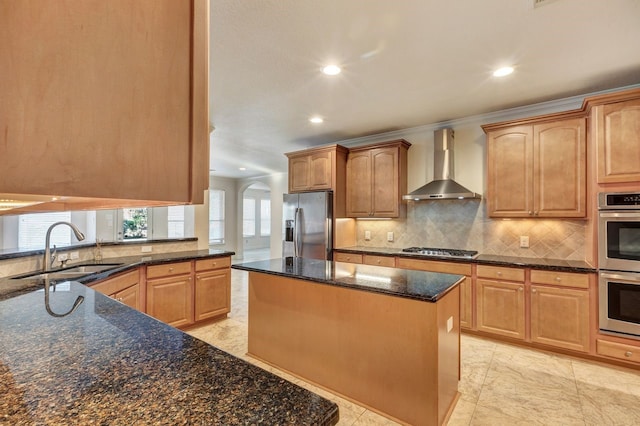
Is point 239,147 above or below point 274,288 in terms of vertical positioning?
above

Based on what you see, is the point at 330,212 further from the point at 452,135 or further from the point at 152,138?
the point at 152,138

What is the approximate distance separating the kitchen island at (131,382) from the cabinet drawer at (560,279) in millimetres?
3038

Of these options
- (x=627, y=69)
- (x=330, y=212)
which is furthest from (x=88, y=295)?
(x=627, y=69)

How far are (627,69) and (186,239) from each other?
4.85 m

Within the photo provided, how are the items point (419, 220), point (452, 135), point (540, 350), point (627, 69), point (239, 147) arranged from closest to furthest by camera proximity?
1. point (627, 69)
2. point (540, 350)
3. point (452, 135)
4. point (419, 220)
5. point (239, 147)

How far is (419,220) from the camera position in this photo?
4.18 meters

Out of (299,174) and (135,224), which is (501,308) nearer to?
(299,174)

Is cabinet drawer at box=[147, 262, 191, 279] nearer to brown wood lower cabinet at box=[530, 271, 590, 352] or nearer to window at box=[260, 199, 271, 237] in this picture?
brown wood lower cabinet at box=[530, 271, 590, 352]

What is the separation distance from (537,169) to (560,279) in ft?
3.72

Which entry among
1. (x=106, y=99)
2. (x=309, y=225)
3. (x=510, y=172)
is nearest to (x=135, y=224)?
(x=309, y=225)

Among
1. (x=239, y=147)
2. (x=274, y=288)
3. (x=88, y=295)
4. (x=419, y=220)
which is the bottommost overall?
(x=274, y=288)

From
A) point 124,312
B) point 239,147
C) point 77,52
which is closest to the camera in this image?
point 77,52

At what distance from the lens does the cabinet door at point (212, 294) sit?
11.3ft

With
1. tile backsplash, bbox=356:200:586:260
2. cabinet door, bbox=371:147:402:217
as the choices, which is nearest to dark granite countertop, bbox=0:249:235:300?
cabinet door, bbox=371:147:402:217
